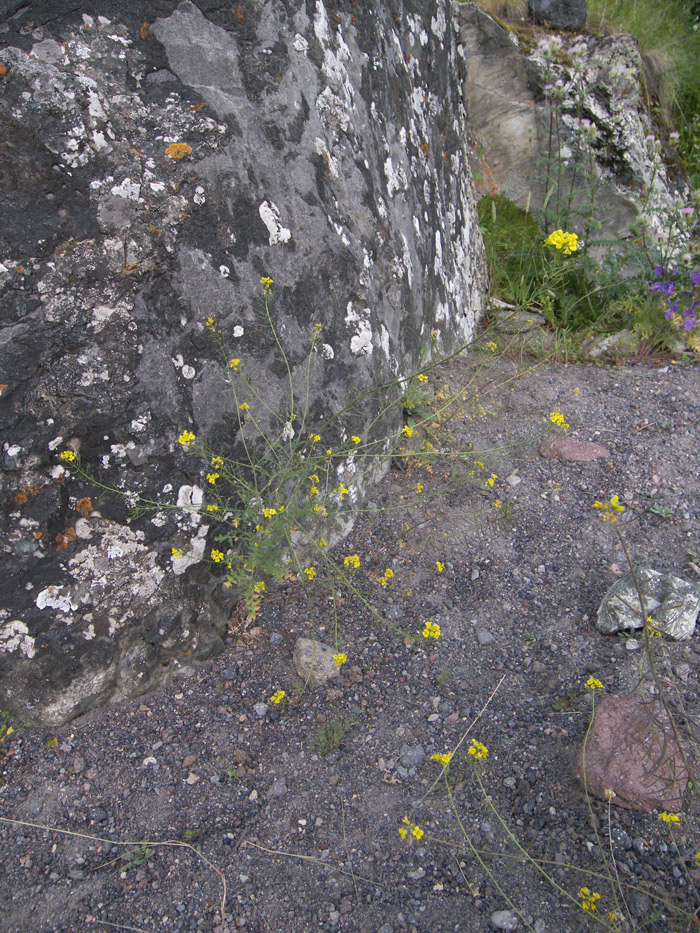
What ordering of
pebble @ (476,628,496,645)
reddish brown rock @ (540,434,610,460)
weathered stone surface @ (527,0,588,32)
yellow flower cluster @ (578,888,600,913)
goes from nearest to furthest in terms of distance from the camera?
yellow flower cluster @ (578,888,600,913) < pebble @ (476,628,496,645) < reddish brown rock @ (540,434,610,460) < weathered stone surface @ (527,0,588,32)

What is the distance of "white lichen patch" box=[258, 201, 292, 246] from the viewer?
2.27m

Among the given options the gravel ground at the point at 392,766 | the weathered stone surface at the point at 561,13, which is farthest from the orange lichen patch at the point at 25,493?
the weathered stone surface at the point at 561,13

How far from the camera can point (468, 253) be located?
400 cm

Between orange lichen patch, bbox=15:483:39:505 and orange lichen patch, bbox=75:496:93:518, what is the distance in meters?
0.13

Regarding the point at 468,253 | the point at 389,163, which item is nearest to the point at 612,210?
the point at 468,253

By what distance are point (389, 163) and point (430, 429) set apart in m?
1.23

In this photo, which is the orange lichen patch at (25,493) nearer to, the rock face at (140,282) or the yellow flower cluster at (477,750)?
the rock face at (140,282)

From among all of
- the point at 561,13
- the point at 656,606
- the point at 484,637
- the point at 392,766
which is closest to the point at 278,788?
the point at 392,766

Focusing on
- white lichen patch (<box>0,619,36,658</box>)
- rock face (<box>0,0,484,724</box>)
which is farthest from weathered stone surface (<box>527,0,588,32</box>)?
white lichen patch (<box>0,619,36,658</box>)

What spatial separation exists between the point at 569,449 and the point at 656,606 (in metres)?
1.10

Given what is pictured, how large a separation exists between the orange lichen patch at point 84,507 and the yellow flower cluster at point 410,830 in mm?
1289

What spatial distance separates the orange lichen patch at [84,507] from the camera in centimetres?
202

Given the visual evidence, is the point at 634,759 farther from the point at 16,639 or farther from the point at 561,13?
the point at 561,13

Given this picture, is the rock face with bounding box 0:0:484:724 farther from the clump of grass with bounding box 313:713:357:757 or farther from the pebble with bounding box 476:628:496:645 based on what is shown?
the pebble with bounding box 476:628:496:645
